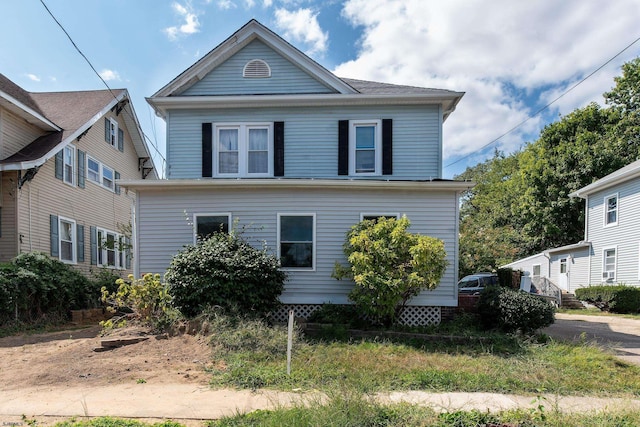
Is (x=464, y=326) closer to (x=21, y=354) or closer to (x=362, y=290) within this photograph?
(x=362, y=290)

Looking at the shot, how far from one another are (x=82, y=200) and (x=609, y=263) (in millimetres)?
24337

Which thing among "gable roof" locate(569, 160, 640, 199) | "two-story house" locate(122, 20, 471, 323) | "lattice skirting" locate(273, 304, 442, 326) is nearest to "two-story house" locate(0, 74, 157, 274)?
"two-story house" locate(122, 20, 471, 323)

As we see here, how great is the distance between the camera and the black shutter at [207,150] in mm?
11094

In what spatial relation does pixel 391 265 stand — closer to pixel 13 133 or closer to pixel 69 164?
pixel 69 164

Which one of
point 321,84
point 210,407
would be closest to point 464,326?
point 210,407

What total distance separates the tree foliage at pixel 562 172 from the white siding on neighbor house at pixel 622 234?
20.5 ft

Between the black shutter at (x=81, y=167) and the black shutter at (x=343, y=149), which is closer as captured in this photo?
the black shutter at (x=343, y=149)

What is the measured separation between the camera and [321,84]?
11336 mm

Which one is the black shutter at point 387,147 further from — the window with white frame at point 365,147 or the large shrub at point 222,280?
the large shrub at point 222,280

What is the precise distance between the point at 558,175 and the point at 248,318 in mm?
24681

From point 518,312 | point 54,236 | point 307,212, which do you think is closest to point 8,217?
point 54,236

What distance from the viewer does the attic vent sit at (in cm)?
1145

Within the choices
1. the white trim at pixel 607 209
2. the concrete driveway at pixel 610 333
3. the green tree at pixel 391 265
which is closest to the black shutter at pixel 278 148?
the green tree at pixel 391 265

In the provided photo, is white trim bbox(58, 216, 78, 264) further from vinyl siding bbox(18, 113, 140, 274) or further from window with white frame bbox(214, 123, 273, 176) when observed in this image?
window with white frame bbox(214, 123, 273, 176)
